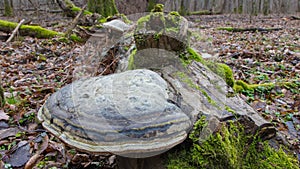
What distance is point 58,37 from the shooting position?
8664 mm

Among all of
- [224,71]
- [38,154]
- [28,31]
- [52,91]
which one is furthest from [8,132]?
[28,31]

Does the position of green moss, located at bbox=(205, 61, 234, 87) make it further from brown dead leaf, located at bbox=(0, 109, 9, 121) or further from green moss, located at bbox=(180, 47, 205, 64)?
brown dead leaf, located at bbox=(0, 109, 9, 121)

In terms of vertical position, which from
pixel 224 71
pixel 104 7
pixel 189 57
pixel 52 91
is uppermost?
pixel 104 7

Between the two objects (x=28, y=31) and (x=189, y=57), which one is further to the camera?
(x=28, y=31)

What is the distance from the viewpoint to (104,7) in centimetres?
1054

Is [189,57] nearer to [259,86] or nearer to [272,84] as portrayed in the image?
[259,86]

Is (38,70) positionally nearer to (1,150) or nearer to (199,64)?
(1,150)

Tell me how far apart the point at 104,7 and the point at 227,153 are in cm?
996

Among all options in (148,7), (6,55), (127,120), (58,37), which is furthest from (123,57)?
(148,7)

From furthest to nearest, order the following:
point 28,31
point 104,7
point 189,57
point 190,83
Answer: point 104,7 < point 28,31 < point 189,57 < point 190,83

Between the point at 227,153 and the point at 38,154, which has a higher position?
the point at 227,153

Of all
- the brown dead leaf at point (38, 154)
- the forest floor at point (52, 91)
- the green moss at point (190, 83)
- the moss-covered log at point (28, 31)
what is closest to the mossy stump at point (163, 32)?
the green moss at point (190, 83)

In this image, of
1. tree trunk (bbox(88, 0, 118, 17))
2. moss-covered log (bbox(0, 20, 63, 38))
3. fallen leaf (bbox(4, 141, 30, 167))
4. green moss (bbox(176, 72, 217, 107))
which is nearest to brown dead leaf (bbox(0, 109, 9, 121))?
fallen leaf (bbox(4, 141, 30, 167))

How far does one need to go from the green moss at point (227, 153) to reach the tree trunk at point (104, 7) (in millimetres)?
9385
